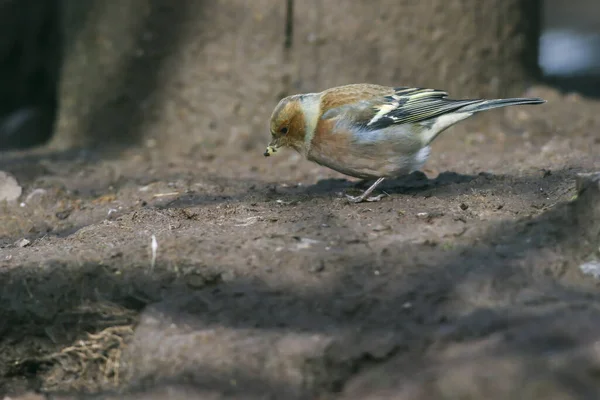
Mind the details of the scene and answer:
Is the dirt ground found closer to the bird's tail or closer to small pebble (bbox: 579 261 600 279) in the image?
small pebble (bbox: 579 261 600 279)

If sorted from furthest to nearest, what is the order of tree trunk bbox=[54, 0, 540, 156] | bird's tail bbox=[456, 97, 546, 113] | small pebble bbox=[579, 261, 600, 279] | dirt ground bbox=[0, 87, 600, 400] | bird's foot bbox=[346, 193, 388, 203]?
tree trunk bbox=[54, 0, 540, 156] → bird's tail bbox=[456, 97, 546, 113] → bird's foot bbox=[346, 193, 388, 203] → small pebble bbox=[579, 261, 600, 279] → dirt ground bbox=[0, 87, 600, 400]

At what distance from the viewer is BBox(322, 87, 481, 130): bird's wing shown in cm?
542

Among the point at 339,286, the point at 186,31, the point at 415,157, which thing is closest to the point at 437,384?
the point at 339,286

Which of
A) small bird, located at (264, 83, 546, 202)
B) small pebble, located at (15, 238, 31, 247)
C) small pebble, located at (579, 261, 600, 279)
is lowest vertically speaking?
small pebble, located at (15, 238, 31, 247)

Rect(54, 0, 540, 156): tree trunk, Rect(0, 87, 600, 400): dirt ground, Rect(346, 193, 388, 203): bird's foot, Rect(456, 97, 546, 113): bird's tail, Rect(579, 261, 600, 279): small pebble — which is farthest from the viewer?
Rect(54, 0, 540, 156): tree trunk

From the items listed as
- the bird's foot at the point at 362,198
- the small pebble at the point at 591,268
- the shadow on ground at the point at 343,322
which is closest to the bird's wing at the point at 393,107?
the bird's foot at the point at 362,198

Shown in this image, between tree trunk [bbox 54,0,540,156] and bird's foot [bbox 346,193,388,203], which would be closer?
bird's foot [bbox 346,193,388,203]

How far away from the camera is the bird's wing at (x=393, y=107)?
213 inches

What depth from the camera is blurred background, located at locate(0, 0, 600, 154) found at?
764 centimetres

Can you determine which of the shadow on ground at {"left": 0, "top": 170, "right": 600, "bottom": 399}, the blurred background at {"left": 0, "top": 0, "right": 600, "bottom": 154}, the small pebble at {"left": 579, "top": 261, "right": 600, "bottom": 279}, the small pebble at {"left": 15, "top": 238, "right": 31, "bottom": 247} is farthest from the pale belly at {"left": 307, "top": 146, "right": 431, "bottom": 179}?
the blurred background at {"left": 0, "top": 0, "right": 600, "bottom": 154}

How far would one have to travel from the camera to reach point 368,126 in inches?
212

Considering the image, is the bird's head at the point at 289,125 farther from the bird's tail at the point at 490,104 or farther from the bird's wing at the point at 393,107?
the bird's tail at the point at 490,104

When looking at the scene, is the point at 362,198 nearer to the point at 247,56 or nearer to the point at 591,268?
the point at 591,268

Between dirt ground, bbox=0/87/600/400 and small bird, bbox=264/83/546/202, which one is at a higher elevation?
small bird, bbox=264/83/546/202
